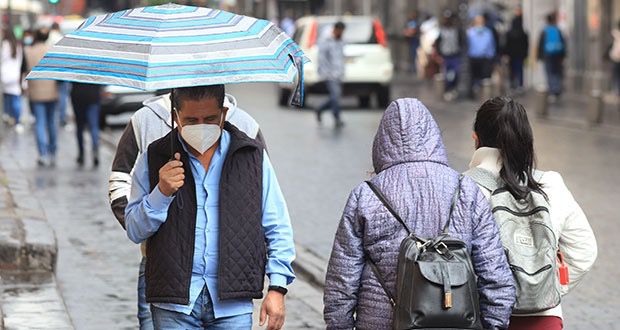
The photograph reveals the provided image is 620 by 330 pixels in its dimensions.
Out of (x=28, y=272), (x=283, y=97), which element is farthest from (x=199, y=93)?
(x=283, y=97)

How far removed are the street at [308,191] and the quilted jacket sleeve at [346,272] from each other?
1.18 ft

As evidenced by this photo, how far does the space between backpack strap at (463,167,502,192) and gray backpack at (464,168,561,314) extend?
25 millimetres

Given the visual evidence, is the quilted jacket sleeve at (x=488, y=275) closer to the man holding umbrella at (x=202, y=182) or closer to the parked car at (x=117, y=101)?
the man holding umbrella at (x=202, y=182)

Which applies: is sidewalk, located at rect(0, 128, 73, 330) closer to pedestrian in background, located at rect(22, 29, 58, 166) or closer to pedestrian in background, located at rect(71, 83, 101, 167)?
pedestrian in background, located at rect(71, 83, 101, 167)

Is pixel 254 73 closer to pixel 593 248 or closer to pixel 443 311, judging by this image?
pixel 443 311

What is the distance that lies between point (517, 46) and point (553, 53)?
1.68 meters

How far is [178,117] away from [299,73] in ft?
1.61

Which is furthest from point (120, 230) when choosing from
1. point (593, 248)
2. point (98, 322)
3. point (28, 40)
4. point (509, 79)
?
point (509, 79)

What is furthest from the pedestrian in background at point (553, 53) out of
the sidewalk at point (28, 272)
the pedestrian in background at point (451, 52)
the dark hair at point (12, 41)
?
the sidewalk at point (28, 272)

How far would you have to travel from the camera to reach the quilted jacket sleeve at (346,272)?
467 centimetres

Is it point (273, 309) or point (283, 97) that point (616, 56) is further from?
point (273, 309)

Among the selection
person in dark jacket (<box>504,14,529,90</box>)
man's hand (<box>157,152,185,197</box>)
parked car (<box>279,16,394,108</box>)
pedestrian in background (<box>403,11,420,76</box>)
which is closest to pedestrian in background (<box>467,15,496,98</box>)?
person in dark jacket (<box>504,14,529,90</box>)

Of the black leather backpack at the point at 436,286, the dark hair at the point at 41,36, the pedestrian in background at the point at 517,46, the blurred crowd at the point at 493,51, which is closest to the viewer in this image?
the black leather backpack at the point at 436,286

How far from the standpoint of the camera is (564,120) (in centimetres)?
2383
